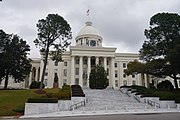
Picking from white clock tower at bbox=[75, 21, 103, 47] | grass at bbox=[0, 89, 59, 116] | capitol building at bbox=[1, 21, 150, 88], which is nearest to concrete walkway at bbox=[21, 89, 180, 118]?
grass at bbox=[0, 89, 59, 116]

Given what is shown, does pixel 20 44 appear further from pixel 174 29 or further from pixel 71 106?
pixel 174 29

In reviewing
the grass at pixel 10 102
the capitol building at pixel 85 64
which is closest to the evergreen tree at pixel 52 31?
the grass at pixel 10 102

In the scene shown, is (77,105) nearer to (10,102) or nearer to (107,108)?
(107,108)

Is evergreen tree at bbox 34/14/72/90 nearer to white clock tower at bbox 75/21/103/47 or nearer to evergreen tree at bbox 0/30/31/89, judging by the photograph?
evergreen tree at bbox 0/30/31/89

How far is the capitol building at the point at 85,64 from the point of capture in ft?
205

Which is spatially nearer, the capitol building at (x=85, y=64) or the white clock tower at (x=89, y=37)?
the capitol building at (x=85, y=64)

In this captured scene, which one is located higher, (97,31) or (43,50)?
(97,31)

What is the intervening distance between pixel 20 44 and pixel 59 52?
12.1 metres

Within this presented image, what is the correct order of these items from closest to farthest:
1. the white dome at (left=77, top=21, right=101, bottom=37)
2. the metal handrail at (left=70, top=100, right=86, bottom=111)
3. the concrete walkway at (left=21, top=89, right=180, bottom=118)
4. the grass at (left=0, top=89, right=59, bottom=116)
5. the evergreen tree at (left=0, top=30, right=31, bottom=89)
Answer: the concrete walkway at (left=21, top=89, right=180, bottom=118)
the grass at (left=0, top=89, right=59, bottom=116)
the metal handrail at (left=70, top=100, right=86, bottom=111)
the evergreen tree at (left=0, top=30, right=31, bottom=89)
the white dome at (left=77, top=21, right=101, bottom=37)

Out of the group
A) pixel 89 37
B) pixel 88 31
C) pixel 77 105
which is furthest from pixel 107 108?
pixel 88 31

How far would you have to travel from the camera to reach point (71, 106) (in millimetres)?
27594

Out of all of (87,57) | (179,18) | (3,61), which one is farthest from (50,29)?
(87,57)

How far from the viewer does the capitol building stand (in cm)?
6256

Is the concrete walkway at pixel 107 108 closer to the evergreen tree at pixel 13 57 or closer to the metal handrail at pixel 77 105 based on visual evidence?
the metal handrail at pixel 77 105
